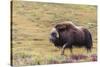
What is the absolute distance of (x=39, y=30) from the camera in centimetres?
272

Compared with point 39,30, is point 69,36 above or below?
below

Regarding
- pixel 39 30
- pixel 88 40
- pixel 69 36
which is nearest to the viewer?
pixel 39 30

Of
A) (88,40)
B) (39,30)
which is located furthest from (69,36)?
(39,30)

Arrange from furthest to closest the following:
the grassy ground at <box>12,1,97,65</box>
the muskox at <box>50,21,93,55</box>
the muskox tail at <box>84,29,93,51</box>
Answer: the muskox tail at <box>84,29,93,51</box>
the muskox at <box>50,21,93,55</box>
the grassy ground at <box>12,1,97,65</box>

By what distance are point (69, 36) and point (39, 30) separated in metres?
0.44

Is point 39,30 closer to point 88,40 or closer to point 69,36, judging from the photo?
point 69,36

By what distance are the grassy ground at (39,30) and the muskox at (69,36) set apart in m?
0.06

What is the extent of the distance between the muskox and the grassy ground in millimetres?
59

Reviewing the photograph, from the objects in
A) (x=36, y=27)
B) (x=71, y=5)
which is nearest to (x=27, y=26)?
(x=36, y=27)

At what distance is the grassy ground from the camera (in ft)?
8.59

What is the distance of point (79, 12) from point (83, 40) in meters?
0.40

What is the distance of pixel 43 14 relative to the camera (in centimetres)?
276
